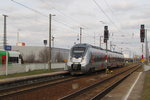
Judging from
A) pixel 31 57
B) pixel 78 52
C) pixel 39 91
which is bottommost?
pixel 39 91

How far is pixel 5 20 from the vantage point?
1802 inches

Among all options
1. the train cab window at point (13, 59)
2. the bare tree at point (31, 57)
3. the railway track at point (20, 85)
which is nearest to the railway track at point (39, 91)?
the railway track at point (20, 85)

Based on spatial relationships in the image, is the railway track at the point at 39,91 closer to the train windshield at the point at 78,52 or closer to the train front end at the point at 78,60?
the train front end at the point at 78,60

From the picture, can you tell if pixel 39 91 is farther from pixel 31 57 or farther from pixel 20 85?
pixel 31 57

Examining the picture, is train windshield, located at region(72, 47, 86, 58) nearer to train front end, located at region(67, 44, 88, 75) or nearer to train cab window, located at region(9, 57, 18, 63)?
train front end, located at region(67, 44, 88, 75)

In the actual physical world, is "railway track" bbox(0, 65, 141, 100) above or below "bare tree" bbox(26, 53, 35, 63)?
below

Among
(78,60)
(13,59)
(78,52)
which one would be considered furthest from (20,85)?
(13,59)

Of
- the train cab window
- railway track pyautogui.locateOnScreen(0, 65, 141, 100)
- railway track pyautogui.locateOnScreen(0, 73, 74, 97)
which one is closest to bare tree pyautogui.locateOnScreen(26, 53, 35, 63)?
the train cab window

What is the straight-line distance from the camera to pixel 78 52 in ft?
82.8

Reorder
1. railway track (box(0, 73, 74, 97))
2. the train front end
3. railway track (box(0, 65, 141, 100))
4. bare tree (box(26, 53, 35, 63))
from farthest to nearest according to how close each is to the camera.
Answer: bare tree (box(26, 53, 35, 63)), the train front end, railway track (box(0, 73, 74, 97)), railway track (box(0, 65, 141, 100))

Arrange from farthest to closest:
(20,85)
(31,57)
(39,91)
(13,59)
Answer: (31,57)
(13,59)
(20,85)
(39,91)

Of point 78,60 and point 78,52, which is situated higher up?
point 78,52

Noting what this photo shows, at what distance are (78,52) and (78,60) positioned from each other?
1007mm

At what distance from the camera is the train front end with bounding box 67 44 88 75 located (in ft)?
80.3
